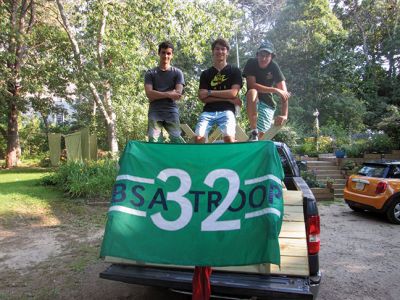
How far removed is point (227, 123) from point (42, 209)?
17.6 feet

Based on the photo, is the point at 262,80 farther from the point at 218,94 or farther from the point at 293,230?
the point at 293,230

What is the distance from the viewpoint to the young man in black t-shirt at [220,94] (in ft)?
14.5

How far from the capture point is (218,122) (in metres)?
4.48

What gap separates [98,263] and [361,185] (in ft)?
Answer: 21.2

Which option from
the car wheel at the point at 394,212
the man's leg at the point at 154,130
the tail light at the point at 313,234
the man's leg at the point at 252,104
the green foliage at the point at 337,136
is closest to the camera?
the tail light at the point at 313,234

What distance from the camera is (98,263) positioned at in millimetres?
5129

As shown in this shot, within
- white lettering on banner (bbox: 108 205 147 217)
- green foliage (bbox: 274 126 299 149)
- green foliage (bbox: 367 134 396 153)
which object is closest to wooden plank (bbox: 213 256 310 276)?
white lettering on banner (bbox: 108 205 147 217)

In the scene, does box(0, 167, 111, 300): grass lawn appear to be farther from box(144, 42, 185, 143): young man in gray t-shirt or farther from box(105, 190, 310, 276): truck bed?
box(144, 42, 185, 143): young man in gray t-shirt

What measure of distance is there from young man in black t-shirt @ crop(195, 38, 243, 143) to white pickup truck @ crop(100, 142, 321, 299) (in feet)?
4.51

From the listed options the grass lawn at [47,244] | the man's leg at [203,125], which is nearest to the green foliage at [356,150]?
the grass lawn at [47,244]

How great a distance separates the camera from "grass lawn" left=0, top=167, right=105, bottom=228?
731cm

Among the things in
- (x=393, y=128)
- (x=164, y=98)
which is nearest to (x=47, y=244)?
(x=164, y=98)

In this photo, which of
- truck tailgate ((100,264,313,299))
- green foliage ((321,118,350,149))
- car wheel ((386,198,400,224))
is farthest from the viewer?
green foliage ((321,118,350,149))

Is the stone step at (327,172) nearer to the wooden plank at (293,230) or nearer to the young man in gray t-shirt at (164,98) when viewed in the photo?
the young man in gray t-shirt at (164,98)
